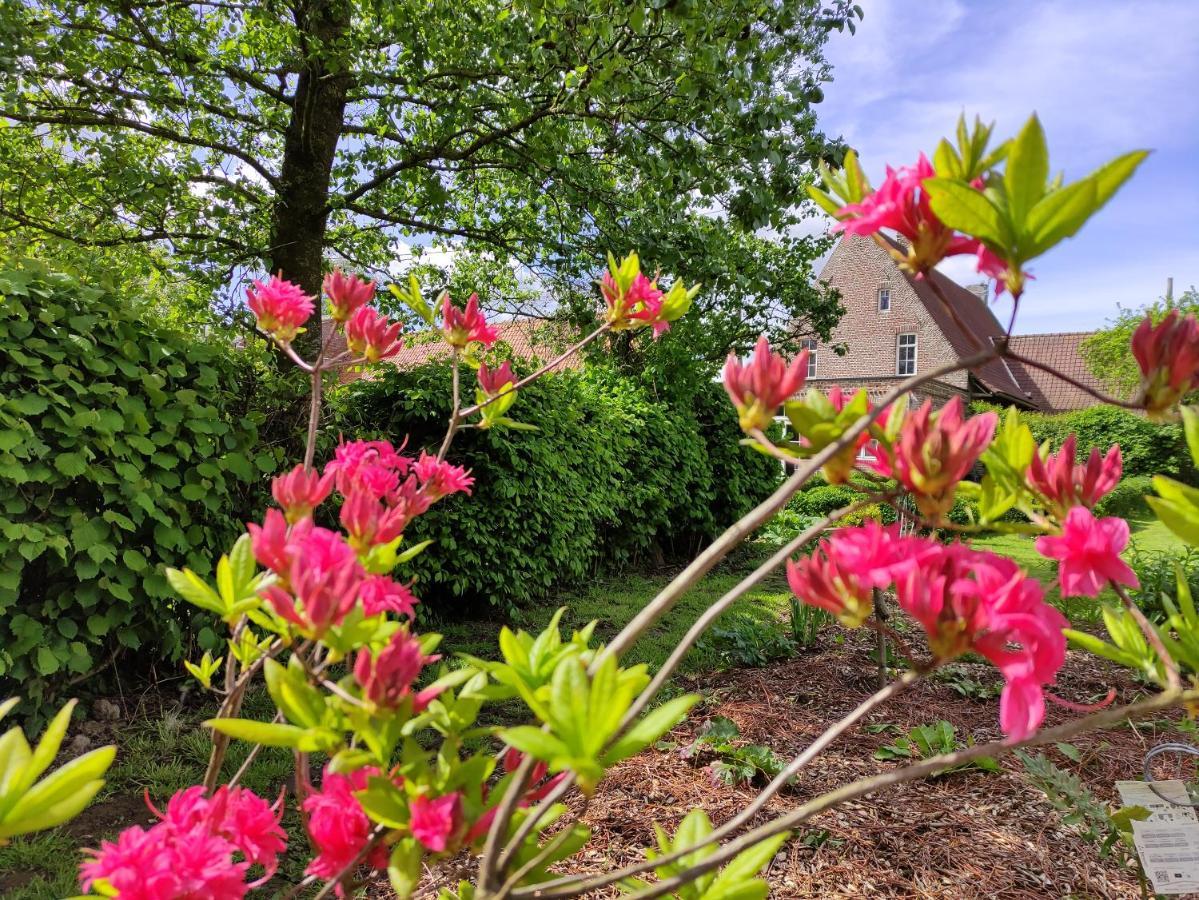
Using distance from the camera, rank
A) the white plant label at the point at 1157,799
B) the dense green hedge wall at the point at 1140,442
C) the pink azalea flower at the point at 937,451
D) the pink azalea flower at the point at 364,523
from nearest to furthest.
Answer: the pink azalea flower at the point at 937,451, the pink azalea flower at the point at 364,523, the white plant label at the point at 1157,799, the dense green hedge wall at the point at 1140,442

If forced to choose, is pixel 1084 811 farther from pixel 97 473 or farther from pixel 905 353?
pixel 905 353

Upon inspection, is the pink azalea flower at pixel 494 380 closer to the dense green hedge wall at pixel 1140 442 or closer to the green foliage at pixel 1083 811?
the green foliage at pixel 1083 811

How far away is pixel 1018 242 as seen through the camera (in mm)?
614

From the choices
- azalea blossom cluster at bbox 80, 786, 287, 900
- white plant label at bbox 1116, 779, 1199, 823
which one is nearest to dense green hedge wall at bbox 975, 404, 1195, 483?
white plant label at bbox 1116, 779, 1199, 823

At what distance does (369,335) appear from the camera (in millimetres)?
1432

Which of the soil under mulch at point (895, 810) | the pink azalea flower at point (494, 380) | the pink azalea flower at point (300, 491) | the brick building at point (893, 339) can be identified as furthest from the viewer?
the brick building at point (893, 339)

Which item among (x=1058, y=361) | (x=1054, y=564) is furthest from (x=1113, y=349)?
(x=1054, y=564)

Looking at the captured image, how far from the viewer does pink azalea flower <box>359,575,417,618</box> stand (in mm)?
803

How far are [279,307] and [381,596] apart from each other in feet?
2.73

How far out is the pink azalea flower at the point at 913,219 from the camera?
27.4 inches

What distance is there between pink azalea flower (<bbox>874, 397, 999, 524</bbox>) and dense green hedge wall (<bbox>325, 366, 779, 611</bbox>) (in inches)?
115

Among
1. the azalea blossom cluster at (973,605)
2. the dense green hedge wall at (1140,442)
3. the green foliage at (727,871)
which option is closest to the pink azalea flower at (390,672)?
the green foliage at (727,871)

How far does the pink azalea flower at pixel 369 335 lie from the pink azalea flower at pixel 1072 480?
115 centimetres

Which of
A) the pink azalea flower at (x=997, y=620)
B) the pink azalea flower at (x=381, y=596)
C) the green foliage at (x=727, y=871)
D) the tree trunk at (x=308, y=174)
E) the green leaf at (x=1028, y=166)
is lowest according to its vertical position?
the green foliage at (x=727, y=871)
